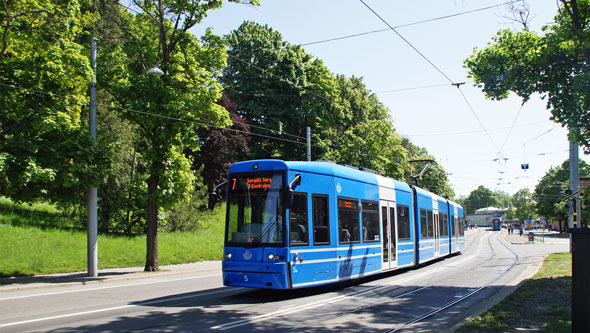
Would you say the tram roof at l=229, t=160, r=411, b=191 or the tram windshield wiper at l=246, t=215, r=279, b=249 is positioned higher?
the tram roof at l=229, t=160, r=411, b=191

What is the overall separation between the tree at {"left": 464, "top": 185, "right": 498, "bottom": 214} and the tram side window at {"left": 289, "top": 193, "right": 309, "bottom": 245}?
16925 centimetres

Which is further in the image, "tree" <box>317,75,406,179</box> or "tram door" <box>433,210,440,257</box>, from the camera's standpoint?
"tree" <box>317,75,406,179</box>

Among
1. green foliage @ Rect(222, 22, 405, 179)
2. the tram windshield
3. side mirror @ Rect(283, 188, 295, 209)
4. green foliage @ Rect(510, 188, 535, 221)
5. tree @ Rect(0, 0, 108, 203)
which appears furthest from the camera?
green foliage @ Rect(510, 188, 535, 221)

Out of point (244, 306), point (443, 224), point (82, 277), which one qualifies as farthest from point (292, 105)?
point (244, 306)

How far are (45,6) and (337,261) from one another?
41.0 ft

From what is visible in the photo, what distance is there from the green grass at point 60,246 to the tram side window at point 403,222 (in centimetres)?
1111

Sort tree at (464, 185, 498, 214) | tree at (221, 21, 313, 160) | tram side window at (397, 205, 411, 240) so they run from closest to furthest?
tram side window at (397, 205, 411, 240), tree at (221, 21, 313, 160), tree at (464, 185, 498, 214)

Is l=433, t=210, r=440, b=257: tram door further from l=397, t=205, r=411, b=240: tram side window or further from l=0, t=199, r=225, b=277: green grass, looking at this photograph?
l=0, t=199, r=225, b=277: green grass

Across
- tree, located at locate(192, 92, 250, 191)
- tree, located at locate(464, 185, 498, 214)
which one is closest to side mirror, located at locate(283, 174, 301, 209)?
tree, located at locate(192, 92, 250, 191)

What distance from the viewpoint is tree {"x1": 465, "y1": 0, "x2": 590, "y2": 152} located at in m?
13.6

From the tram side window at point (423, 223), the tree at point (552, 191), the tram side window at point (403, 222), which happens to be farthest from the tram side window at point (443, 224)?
the tree at point (552, 191)

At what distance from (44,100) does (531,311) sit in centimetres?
1524

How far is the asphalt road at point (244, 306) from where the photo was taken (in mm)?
8492

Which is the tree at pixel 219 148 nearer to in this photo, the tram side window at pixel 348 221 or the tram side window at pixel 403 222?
the tram side window at pixel 403 222
